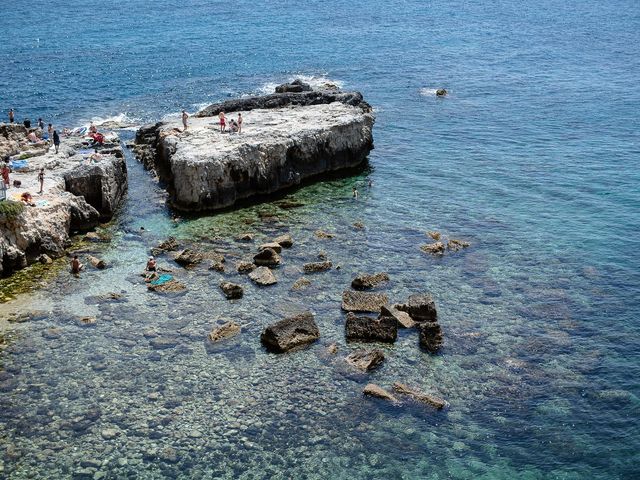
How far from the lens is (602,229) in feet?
157

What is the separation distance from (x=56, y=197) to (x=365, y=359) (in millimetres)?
24251

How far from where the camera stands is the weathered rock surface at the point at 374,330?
35.4 meters

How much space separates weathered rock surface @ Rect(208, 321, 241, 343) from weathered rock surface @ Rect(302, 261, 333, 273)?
7106 mm

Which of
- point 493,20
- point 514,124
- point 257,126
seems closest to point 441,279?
point 257,126

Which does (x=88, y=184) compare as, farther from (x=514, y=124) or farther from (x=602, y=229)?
(x=514, y=124)

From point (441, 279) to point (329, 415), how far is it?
14074 mm

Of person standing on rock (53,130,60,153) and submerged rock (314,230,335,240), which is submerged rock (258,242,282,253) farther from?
person standing on rock (53,130,60,153)

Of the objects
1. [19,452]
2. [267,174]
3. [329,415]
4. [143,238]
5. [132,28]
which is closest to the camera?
[19,452]

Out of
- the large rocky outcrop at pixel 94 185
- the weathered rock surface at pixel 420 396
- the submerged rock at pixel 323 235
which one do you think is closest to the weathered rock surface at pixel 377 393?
the weathered rock surface at pixel 420 396

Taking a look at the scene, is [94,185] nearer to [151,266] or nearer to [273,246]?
[151,266]

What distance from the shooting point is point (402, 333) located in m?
36.2

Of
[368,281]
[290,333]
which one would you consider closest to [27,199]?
[290,333]

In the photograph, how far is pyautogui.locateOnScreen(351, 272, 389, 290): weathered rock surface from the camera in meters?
40.4

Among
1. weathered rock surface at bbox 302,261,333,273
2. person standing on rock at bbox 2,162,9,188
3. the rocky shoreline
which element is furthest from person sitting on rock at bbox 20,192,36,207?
weathered rock surface at bbox 302,261,333,273
